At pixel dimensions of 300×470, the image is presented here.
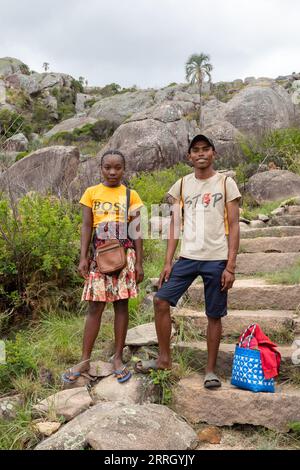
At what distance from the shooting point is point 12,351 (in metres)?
3.57

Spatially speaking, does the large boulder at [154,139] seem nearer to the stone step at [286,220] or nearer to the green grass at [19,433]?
the stone step at [286,220]

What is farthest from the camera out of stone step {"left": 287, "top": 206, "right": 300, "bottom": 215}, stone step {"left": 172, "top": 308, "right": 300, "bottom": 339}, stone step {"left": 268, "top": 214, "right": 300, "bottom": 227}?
stone step {"left": 287, "top": 206, "right": 300, "bottom": 215}

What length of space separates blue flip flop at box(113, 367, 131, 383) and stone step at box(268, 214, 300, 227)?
4296 mm

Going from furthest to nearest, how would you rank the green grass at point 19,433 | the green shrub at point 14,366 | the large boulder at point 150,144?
1. the large boulder at point 150,144
2. the green shrub at point 14,366
3. the green grass at point 19,433

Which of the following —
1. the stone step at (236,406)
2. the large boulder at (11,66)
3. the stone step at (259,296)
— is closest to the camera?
the stone step at (236,406)

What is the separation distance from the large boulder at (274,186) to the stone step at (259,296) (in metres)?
4.92

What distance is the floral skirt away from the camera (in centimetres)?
332

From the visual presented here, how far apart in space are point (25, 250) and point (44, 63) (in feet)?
164

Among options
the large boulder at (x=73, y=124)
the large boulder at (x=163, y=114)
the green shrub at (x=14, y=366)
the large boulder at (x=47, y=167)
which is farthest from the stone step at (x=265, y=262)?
the large boulder at (x=73, y=124)

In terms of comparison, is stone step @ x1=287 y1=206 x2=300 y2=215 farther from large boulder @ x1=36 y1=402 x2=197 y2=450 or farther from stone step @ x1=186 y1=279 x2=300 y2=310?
large boulder @ x1=36 y1=402 x2=197 y2=450

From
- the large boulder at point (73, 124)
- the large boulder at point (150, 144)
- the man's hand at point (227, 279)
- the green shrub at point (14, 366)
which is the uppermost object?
the large boulder at point (73, 124)

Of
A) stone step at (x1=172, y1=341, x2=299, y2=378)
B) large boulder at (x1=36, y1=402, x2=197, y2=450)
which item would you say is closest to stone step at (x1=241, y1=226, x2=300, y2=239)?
stone step at (x1=172, y1=341, x2=299, y2=378)

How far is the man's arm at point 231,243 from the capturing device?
3080 millimetres

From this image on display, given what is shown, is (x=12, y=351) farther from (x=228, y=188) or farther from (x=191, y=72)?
(x=191, y=72)
